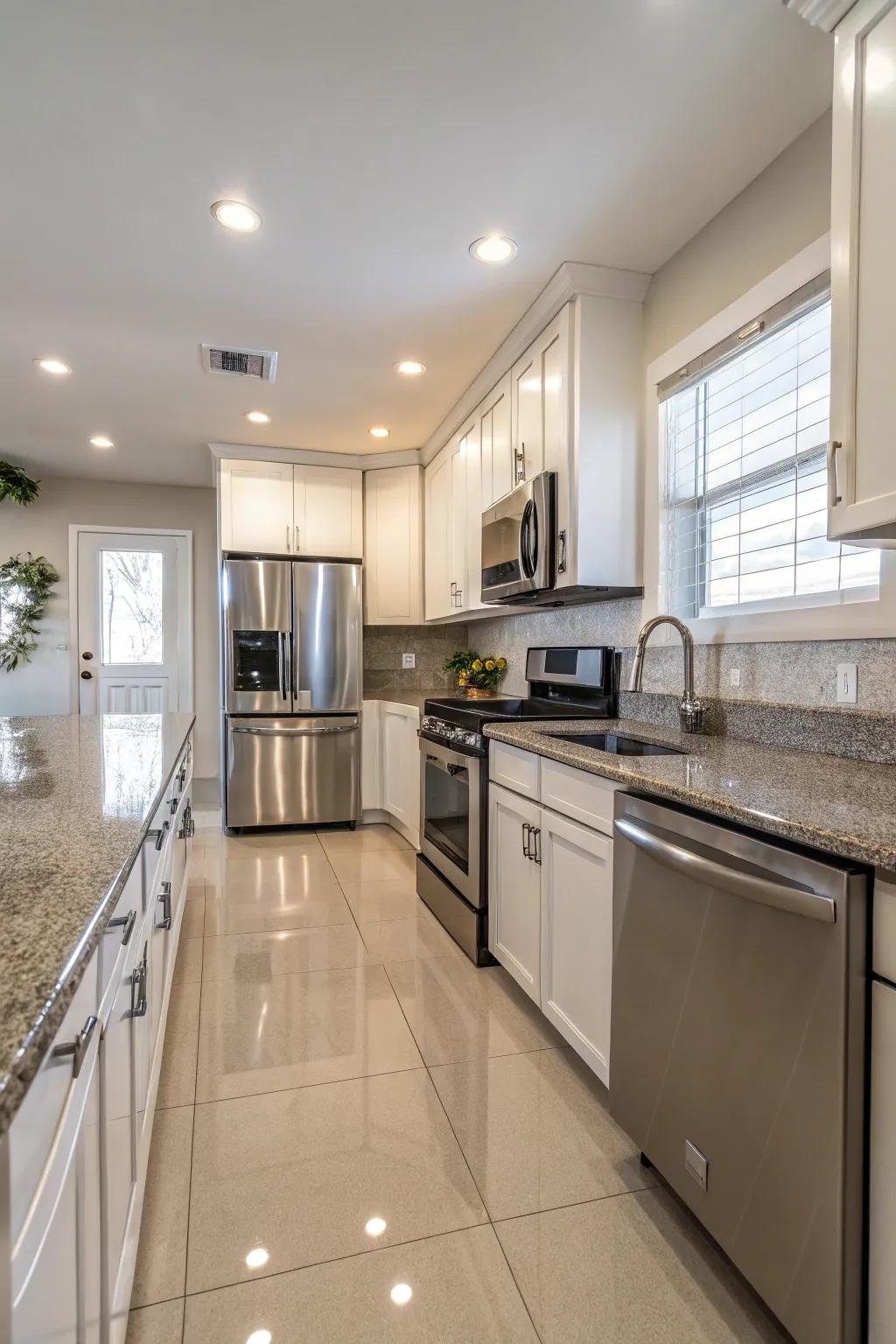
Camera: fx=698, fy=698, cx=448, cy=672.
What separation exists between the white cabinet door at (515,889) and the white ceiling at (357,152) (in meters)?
1.85

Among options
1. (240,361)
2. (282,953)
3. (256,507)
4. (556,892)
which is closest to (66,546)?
(256,507)

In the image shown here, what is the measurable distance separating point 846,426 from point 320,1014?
216 cm

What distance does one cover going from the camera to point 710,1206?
4.09ft

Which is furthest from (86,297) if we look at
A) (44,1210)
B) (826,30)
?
(44,1210)

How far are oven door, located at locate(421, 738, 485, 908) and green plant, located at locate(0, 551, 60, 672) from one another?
3694 millimetres

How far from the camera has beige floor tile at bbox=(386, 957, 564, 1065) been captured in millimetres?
2045

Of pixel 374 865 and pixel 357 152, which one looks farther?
pixel 374 865

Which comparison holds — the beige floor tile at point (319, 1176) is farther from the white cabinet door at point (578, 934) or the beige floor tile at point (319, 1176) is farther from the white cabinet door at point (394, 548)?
the white cabinet door at point (394, 548)

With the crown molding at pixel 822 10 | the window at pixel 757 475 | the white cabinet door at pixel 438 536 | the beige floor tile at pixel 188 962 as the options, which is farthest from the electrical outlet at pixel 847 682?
the white cabinet door at pixel 438 536

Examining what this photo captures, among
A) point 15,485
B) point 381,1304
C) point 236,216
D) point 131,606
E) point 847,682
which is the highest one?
point 236,216

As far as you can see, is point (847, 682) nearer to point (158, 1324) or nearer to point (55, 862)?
point (55, 862)

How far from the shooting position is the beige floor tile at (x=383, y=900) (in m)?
3.06

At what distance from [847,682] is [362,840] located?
3222 mm

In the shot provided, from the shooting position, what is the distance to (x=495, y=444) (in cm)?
325
